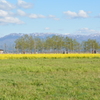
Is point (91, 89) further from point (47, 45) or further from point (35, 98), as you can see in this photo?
point (47, 45)

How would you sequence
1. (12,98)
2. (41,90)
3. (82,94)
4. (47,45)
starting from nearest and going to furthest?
1. (12,98)
2. (82,94)
3. (41,90)
4. (47,45)

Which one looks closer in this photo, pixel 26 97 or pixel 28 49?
pixel 26 97

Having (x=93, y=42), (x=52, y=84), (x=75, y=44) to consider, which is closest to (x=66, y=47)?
(x=75, y=44)

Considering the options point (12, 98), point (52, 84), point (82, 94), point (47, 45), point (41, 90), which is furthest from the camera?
point (47, 45)

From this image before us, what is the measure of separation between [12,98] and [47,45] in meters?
72.9

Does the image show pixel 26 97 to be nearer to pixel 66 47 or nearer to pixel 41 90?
pixel 41 90

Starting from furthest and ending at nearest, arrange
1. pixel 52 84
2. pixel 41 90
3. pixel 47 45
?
pixel 47 45
pixel 52 84
pixel 41 90

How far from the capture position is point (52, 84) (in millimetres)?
9461

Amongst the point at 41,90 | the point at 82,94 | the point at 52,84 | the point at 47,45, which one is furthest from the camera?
the point at 47,45

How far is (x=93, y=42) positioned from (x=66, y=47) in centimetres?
952

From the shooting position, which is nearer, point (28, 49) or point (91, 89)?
point (91, 89)

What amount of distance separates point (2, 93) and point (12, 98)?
0.86 m

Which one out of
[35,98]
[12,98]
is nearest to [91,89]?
[35,98]

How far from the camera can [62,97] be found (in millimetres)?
7238
